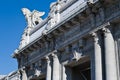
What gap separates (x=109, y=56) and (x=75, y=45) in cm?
381

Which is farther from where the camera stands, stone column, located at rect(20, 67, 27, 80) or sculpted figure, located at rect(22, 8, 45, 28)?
sculpted figure, located at rect(22, 8, 45, 28)

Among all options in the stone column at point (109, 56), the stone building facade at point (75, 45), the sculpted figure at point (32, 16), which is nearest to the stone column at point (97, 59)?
the stone building facade at point (75, 45)

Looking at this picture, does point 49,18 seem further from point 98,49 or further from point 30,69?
point 98,49

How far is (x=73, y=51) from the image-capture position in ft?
67.9

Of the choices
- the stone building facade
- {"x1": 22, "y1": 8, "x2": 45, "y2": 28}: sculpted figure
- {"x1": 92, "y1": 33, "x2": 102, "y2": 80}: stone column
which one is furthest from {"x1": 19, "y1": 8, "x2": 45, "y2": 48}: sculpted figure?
{"x1": 92, "y1": 33, "x2": 102, "y2": 80}: stone column

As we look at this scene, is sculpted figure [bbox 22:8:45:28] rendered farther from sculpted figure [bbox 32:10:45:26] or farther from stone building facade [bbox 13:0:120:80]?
stone building facade [bbox 13:0:120:80]

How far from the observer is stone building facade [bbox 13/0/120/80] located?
17766 millimetres

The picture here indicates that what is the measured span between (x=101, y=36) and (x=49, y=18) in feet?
22.8

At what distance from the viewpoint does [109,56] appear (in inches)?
683

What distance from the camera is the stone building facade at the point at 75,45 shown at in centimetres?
1777

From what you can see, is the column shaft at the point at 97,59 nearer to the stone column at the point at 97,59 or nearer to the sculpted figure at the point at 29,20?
the stone column at the point at 97,59

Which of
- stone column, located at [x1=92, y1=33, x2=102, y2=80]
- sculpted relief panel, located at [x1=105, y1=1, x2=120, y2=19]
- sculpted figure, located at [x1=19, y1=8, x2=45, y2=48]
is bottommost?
stone column, located at [x1=92, y1=33, x2=102, y2=80]

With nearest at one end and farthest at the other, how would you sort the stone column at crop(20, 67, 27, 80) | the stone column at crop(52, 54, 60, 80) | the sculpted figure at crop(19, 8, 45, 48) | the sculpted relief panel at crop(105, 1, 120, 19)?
the sculpted relief panel at crop(105, 1, 120, 19), the stone column at crop(52, 54, 60, 80), the stone column at crop(20, 67, 27, 80), the sculpted figure at crop(19, 8, 45, 48)

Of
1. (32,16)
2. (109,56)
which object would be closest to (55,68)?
(109,56)
